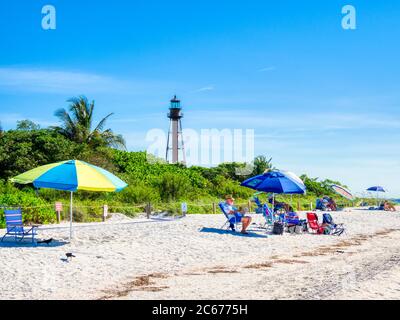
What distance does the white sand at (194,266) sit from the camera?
7461 millimetres

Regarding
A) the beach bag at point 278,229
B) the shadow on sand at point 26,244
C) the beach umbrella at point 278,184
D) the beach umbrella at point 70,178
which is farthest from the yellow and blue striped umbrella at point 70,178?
the beach bag at point 278,229

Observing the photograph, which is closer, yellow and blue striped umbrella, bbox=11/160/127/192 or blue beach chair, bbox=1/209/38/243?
yellow and blue striped umbrella, bbox=11/160/127/192

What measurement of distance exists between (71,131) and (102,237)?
2046cm

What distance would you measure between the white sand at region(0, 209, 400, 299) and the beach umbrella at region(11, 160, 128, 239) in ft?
4.71

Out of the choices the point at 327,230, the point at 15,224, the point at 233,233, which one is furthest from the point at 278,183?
the point at 15,224

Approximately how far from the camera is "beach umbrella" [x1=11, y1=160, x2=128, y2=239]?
1095 centimetres

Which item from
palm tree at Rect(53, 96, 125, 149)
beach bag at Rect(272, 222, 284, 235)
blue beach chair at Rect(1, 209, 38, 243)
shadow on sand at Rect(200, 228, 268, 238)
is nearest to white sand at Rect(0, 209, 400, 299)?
shadow on sand at Rect(200, 228, 268, 238)

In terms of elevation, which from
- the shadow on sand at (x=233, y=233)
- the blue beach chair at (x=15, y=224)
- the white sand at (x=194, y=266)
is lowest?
the white sand at (x=194, y=266)

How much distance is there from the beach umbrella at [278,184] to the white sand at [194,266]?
148 centimetres

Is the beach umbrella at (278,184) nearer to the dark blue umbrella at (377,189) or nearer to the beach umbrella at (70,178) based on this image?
the beach umbrella at (70,178)

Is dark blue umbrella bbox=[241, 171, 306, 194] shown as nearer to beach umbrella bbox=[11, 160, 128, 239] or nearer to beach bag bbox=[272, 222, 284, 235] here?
beach bag bbox=[272, 222, 284, 235]

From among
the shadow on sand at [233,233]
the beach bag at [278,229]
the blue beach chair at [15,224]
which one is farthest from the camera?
the beach bag at [278,229]

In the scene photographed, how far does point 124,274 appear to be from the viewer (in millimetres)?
8977
